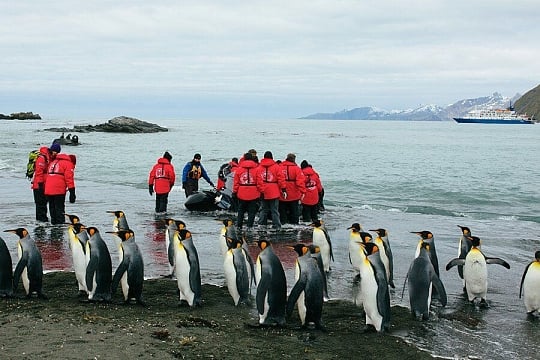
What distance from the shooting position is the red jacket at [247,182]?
1396 centimetres

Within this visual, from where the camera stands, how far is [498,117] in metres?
185

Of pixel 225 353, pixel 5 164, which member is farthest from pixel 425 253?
pixel 5 164

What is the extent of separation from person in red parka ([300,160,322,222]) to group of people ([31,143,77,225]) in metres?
5.21

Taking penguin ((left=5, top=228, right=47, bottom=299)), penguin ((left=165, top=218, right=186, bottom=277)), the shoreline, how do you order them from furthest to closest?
penguin ((left=165, top=218, right=186, bottom=277)) < penguin ((left=5, top=228, right=47, bottom=299)) < the shoreline

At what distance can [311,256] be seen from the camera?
783 cm

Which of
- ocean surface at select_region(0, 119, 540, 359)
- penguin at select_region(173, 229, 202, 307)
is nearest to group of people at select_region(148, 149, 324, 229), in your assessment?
ocean surface at select_region(0, 119, 540, 359)

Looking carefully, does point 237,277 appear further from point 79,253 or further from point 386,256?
point 386,256

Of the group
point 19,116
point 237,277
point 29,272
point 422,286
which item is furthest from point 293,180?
point 19,116

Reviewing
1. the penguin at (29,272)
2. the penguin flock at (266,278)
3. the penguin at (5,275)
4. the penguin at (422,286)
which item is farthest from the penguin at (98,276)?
→ the penguin at (422,286)

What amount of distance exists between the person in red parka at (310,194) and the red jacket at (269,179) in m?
1.08

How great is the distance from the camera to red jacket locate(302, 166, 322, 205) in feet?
49.2

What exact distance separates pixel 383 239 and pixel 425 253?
1646 millimetres

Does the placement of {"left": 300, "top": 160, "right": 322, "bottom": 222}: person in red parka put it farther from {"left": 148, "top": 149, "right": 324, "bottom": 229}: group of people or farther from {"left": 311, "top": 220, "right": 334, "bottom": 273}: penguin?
{"left": 311, "top": 220, "right": 334, "bottom": 273}: penguin

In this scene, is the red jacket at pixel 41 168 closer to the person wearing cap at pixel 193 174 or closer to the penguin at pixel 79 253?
the person wearing cap at pixel 193 174
